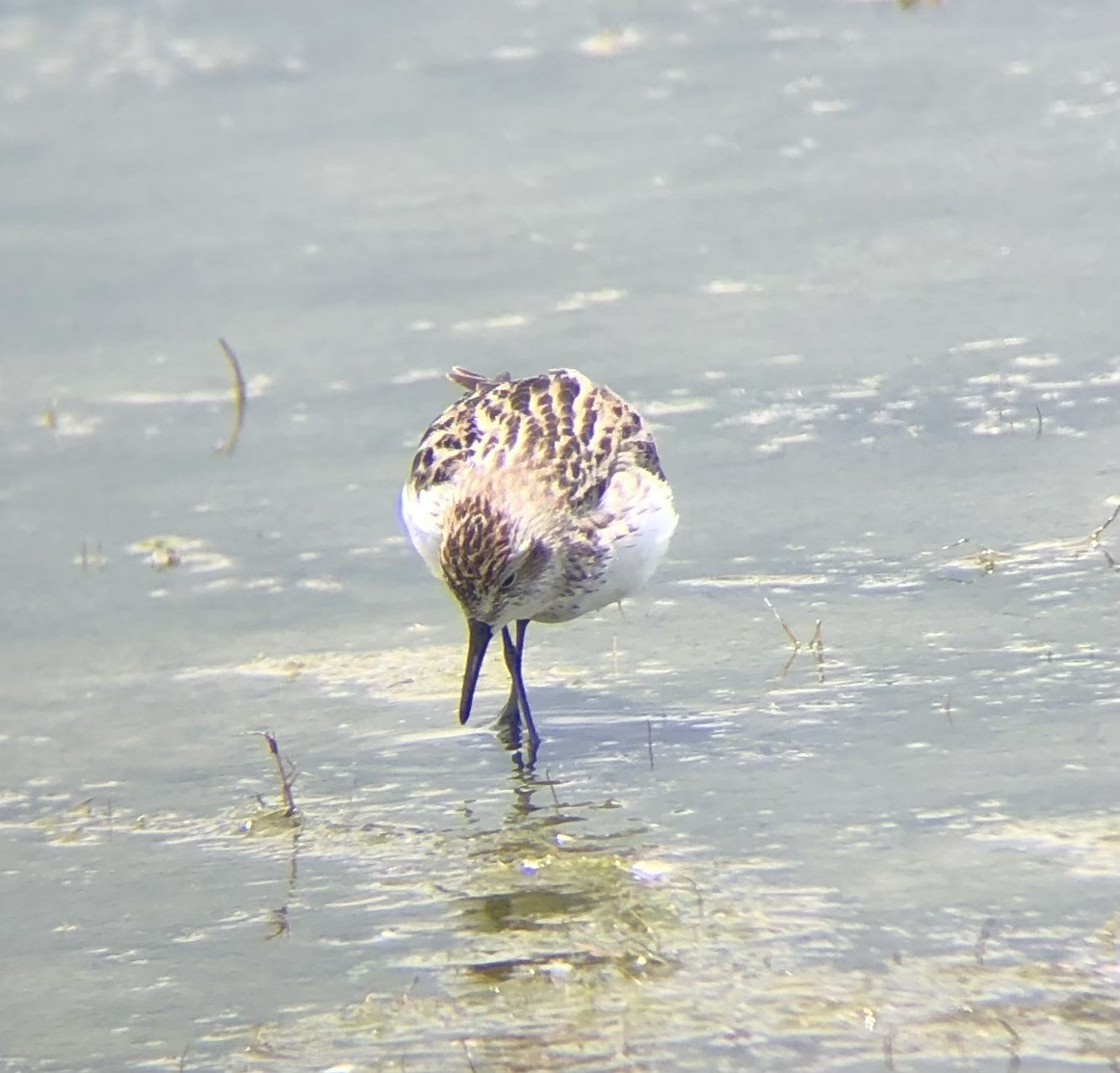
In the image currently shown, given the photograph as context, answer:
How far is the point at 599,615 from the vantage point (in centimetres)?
808

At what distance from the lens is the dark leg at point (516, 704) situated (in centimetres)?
699

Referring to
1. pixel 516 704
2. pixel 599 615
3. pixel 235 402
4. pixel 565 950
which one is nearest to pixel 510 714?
pixel 516 704

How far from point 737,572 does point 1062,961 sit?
296 cm

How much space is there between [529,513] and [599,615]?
112 cm

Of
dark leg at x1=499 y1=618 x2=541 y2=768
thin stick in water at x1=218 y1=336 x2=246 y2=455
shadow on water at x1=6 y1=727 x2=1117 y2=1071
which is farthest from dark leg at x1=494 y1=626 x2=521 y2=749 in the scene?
thin stick in water at x1=218 y1=336 x2=246 y2=455

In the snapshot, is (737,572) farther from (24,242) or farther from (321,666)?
(24,242)

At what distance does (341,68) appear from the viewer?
1344cm

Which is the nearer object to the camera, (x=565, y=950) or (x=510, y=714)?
(x=565, y=950)

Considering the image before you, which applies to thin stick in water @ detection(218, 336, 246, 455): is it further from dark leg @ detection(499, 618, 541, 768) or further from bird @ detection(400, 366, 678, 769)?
dark leg @ detection(499, 618, 541, 768)

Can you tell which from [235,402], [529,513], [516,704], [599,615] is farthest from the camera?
[235,402]

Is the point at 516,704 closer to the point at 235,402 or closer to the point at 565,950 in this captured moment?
the point at 565,950

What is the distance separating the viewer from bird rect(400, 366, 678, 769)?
22.7 feet

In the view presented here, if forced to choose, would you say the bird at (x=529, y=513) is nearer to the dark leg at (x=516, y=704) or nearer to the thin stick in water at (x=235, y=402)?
the dark leg at (x=516, y=704)

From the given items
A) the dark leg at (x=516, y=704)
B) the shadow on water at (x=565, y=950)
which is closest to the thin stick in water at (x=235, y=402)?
the dark leg at (x=516, y=704)
